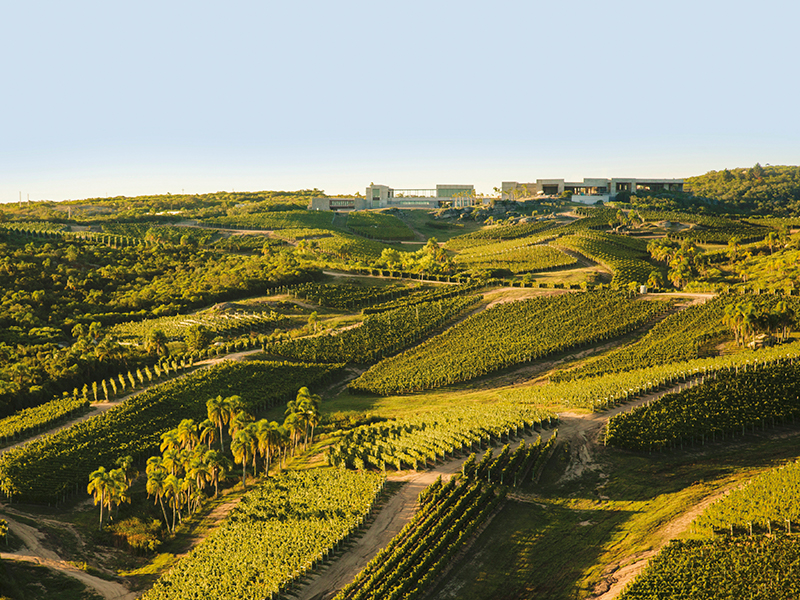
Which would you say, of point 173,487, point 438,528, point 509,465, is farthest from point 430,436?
point 173,487

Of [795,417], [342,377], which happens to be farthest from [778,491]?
[342,377]

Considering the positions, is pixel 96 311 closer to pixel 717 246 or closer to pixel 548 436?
pixel 548 436

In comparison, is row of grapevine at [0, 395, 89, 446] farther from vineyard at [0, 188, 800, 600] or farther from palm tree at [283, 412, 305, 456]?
palm tree at [283, 412, 305, 456]

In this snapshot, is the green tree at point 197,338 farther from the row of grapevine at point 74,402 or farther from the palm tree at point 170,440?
the palm tree at point 170,440

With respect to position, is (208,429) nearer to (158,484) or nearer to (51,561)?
(158,484)

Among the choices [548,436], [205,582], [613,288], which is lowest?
[205,582]

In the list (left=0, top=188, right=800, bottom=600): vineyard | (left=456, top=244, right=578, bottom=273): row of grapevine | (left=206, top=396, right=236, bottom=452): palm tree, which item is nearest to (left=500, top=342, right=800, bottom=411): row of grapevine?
(left=0, top=188, right=800, bottom=600): vineyard
